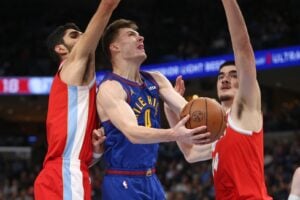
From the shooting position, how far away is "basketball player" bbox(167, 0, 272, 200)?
146 inches

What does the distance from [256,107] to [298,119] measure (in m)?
12.3

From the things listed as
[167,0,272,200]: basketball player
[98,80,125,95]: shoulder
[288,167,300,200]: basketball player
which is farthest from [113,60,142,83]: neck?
[288,167,300,200]: basketball player

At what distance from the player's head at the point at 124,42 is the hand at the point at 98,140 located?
0.55 metres

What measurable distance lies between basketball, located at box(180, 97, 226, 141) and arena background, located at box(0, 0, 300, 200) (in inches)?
281

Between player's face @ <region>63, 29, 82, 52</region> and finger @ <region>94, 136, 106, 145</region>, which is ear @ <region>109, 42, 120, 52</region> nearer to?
player's face @ <region>63, 29, 82, 52</region>

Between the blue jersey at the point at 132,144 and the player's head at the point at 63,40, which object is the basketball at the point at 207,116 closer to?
the blue jersey at the point at 132,144

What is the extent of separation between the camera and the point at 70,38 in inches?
173

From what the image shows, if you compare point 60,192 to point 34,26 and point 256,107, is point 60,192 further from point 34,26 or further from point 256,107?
point 34,26

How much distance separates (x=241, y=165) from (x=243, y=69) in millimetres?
589

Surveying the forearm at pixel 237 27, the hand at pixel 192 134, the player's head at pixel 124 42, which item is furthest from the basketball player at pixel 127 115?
the forearm at pixel 237 27

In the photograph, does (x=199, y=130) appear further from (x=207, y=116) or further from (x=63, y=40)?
(x=63, y=40)

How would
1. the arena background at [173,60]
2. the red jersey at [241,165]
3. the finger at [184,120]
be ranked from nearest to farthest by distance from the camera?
the finger at [184,120] → the red jersey at [241,165] → the arena background at [173,60]

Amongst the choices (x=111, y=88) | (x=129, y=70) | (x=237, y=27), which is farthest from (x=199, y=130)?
(x=129, y=70)

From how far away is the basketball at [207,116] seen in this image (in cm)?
354
